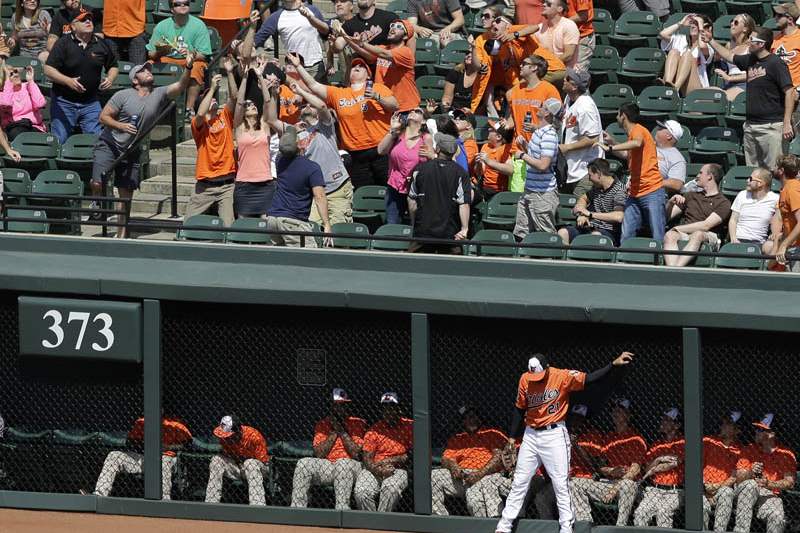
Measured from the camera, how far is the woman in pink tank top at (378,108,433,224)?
14.1 m

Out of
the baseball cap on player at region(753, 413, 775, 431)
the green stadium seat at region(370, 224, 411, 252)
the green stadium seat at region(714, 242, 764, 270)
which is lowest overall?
the baseball cap on player at region(753, 413, 775, 431)

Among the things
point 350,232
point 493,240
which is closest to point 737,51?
point 493,240

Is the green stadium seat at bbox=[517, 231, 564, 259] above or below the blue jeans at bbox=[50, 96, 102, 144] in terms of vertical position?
below

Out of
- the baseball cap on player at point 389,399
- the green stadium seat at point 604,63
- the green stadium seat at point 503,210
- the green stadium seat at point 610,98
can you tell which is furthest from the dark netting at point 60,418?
the green stadium seat at point 604,63

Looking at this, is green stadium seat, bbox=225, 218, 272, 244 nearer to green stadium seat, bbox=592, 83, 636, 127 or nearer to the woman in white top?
green stadium seat, bbox=592, 83, 636, 127

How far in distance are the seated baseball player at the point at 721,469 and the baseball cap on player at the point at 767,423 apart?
172mm

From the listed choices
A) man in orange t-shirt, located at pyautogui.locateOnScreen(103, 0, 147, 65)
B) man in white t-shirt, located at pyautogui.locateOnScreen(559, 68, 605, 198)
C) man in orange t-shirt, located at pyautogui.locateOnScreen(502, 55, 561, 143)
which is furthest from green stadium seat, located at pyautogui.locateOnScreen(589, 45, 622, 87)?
man in orange t-shirt, located at pyautogui.locateOnScreen(103, 0, 147, 65)

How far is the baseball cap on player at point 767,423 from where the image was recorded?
38.8 ft

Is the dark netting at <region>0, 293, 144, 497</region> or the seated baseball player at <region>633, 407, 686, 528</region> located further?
the dark netting at <region>0, 293, 144, 497</region>

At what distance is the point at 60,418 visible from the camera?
512 inches

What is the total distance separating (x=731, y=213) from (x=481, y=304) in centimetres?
290

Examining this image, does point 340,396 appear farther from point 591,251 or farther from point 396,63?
point 396,63

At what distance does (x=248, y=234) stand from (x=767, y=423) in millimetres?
4594

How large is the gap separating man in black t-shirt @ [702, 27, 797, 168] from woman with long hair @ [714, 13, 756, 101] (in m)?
0.82
